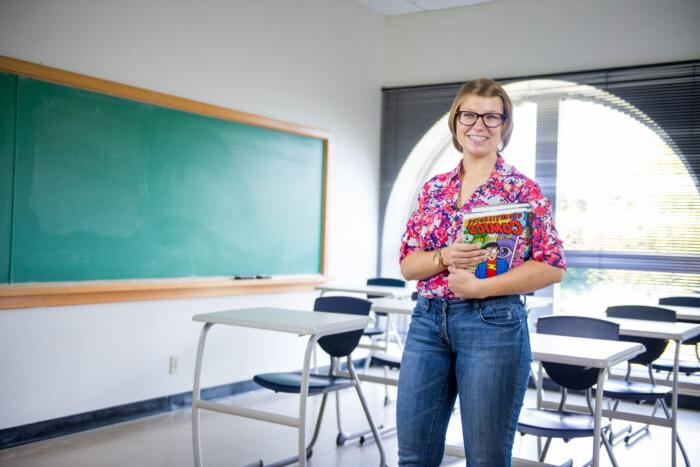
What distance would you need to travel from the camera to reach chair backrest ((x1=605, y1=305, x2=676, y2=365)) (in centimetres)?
361

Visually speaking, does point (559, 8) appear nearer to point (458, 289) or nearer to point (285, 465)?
point (285, 465)

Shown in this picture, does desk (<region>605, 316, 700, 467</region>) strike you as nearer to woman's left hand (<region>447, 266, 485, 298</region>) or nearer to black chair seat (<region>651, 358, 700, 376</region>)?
black chair seat (<region>651, 358, 700, 376</region>)

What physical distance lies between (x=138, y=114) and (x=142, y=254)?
832 millimetres

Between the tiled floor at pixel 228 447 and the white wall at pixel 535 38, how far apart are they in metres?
2.74

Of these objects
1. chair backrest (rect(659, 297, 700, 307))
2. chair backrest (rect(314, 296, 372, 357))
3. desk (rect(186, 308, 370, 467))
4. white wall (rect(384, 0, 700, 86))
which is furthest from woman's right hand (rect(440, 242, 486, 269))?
white wall (rect(384, 0, 700, 86))

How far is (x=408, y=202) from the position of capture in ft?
21.6

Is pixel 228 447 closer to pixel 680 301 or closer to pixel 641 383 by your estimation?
pixel 641 383

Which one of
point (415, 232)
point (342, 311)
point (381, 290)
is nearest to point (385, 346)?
point (381, 290)

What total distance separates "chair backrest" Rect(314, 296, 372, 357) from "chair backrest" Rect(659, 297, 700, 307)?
222 centimetres

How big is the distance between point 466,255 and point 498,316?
148 mm

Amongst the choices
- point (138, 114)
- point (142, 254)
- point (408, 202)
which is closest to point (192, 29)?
point (138, 114)

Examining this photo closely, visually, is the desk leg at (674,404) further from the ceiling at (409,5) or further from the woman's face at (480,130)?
the ceiling at (409,5)

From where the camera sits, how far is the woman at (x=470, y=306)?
151 cm

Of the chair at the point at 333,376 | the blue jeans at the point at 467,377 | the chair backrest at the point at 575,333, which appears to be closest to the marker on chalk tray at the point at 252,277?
the chair at the point at 333,376
